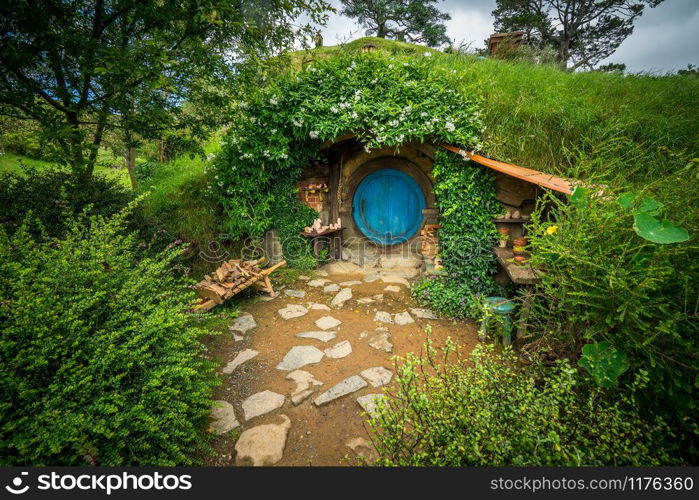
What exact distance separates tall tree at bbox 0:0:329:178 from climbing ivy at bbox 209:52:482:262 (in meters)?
0.74

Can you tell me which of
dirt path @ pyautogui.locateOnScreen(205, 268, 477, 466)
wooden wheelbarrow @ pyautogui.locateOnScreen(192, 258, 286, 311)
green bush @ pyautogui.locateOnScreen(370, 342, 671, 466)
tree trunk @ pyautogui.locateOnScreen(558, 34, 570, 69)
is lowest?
dirt path @ pyautogui.locateOnScreen(205, 268, 477, 466)

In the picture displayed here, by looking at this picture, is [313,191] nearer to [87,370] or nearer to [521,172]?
[521,172]

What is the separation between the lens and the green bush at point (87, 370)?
1.59 metres

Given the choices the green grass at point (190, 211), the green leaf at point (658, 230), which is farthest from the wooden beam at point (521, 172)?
the green grass at point (190, 211)

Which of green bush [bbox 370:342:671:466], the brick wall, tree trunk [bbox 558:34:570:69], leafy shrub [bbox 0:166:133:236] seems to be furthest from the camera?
tree trunk [bbox 558:34:570:69]

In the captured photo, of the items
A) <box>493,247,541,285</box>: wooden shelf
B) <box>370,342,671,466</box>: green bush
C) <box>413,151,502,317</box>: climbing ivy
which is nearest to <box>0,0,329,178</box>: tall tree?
<box>413,151,502,317</box>: climbing ivy

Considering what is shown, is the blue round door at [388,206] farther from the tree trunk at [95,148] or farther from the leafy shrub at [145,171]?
the leafy shrub at [145,171]

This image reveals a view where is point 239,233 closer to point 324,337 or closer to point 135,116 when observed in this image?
point 135,116

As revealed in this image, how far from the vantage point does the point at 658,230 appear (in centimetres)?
154

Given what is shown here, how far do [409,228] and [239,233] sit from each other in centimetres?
397

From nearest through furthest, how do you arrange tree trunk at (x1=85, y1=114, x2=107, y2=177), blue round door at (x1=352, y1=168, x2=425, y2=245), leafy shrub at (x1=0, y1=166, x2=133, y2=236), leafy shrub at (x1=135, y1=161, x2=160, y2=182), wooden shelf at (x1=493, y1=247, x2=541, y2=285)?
wooden shelf at (x1=493, y1=247, x2=541, y2=285) → tree trunk at (x1=85, y1=114, x2=107, y2=177) → leafy shrub at (x1=0, y1=166, x2=133, y2=236) → blue round door at (x1=352, y1=168, x2=425, y2=245) → leafy shrub at (x1=135, y1=161, x2=160, y2=182)

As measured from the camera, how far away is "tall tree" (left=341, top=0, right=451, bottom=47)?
15.8m

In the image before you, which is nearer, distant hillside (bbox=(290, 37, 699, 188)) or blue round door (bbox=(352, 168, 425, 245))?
distant hillside (bbox=(290, 37, 699, 188))

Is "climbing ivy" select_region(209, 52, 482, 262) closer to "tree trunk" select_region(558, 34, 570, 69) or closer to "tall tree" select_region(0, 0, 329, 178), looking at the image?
"tall tree" select_region(0, 0, 329, 178)
